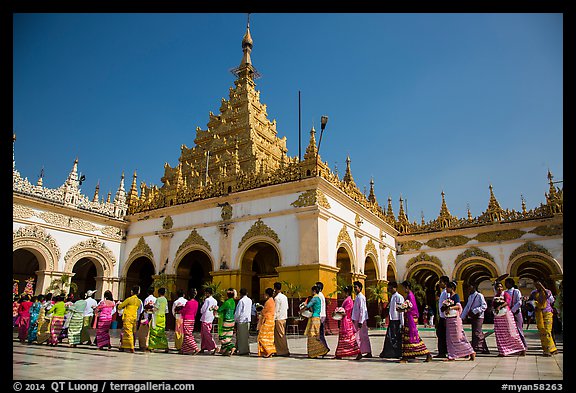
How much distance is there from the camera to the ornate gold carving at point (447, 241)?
71.5 ft

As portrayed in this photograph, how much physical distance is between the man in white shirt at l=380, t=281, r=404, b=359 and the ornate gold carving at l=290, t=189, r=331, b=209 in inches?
254

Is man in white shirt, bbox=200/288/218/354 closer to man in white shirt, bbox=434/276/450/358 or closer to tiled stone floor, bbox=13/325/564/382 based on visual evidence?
tiled stone floor, bbox=13/325/564/382

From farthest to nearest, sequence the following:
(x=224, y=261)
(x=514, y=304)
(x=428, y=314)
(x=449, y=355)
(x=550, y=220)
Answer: (x=428, y=314)
(x=550, y=220)
(x=224, y=261)
(x=514, y=304)
(x=449, y=355)

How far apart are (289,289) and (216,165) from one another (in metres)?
12.4

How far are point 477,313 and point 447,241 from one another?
14.6 m

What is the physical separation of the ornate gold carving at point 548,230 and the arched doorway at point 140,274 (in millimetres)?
18809

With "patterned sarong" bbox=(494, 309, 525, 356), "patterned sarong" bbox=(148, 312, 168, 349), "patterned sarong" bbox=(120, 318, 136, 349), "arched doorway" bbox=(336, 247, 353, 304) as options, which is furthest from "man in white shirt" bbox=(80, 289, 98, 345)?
"patterned sarong" bbox=(494, 309, 525, 356)

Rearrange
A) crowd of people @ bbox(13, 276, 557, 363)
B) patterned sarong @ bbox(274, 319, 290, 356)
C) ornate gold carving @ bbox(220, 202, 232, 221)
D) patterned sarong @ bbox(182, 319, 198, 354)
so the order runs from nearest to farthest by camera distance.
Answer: crowd of people @ bbox(13, 276, 557, 363)
patterned sarong @ bbox(274, 319, 290, 356)
patterned sarong @ bbox(182, 319, 198, 354)
ornate gold carving @ bbox(220, 202, 232, 221)

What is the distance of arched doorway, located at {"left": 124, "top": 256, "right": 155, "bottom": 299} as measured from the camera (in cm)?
1928

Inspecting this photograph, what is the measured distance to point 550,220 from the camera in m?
19.6
